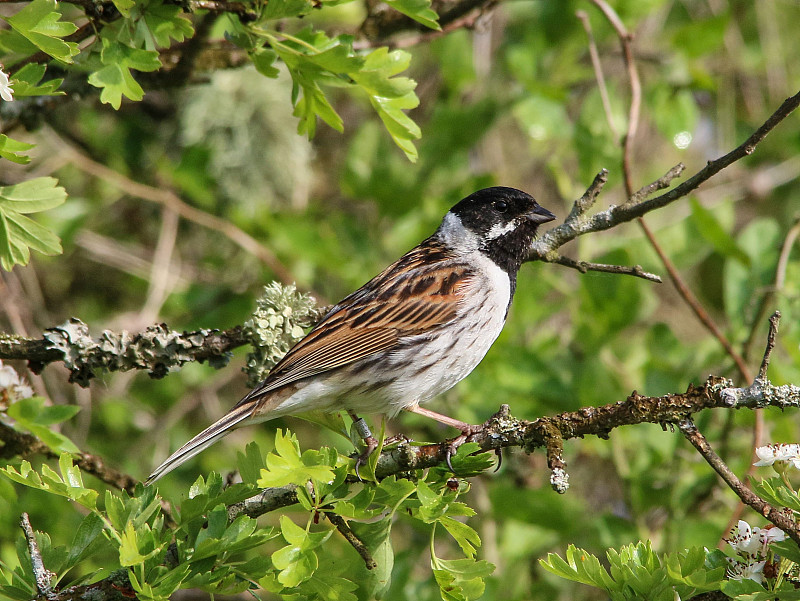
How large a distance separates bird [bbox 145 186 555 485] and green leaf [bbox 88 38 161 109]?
4.07ft

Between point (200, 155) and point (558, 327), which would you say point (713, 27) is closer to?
point (558, 327)

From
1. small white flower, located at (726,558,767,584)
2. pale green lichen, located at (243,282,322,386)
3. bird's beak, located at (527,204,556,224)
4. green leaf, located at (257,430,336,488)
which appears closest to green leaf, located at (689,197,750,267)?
bird's beak, located at (527,204,556,224)

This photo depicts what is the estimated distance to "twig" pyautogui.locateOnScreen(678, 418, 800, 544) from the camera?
2090 millimetres

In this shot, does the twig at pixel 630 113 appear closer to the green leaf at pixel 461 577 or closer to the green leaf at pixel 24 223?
the green leaf at pixel 461 577

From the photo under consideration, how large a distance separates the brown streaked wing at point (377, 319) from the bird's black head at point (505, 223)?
204 mm

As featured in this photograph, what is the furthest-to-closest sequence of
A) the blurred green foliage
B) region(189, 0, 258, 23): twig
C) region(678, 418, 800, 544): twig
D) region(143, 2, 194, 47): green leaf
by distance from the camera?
the blurred green foliage → region(189, 0, 258, 23): twig → region(143, 2, 194, 47): green leaf → region(678, 418, 800, 544): twig

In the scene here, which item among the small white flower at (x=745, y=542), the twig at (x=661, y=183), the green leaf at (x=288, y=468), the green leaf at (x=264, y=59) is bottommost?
the green leaf at (x=288, y=468)

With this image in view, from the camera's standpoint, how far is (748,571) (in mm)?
2197

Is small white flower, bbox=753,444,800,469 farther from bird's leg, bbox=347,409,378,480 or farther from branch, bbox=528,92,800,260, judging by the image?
bird's leg, bbox=347,409,378,480

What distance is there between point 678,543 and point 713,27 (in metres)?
2.89

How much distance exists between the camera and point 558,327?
19.9 feet

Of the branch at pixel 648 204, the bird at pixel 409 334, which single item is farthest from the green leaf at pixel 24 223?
the branch at pixel 648 204

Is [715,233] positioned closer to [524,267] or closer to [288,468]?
[524,267]

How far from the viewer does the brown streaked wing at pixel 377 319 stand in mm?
3389
